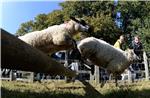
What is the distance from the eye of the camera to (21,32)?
42.7 meters

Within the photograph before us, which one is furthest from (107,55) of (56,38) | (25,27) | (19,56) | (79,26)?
(25,27)

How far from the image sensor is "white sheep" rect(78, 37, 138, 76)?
10719 millimetres

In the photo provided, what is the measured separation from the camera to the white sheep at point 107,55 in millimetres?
10719

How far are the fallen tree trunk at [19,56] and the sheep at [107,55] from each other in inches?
341

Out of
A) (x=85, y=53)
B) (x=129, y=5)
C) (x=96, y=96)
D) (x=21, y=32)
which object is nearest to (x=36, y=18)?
(x=21, y=32)

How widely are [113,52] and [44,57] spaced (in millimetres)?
8913

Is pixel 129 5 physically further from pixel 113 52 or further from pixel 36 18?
pixel 113 52

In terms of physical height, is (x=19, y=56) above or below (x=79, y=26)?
below

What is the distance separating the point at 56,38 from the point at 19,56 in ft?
25.0

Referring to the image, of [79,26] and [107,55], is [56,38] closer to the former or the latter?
[79,26]

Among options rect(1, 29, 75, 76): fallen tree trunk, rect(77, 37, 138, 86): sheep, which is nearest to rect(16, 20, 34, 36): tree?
rect(77, 37, 138, 86): sheep

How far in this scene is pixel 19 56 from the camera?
1884 millimetres

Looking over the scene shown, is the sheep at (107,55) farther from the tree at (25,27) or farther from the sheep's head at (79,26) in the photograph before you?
the tree at (25,27)

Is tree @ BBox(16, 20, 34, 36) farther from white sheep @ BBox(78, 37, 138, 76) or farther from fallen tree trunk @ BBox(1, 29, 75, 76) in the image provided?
fallen tree trunk @ BBox(1, 29, 75, 76)
